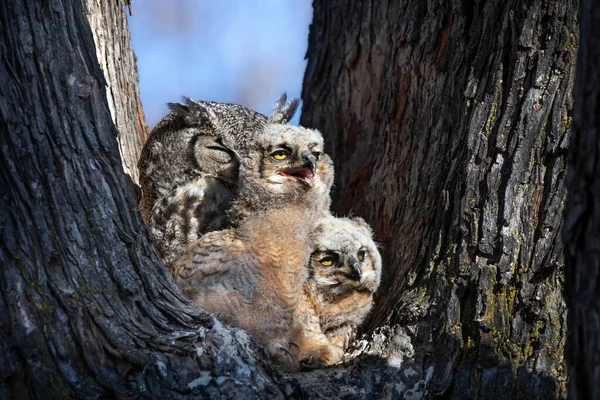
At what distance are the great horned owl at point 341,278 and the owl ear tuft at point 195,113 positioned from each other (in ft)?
2.68

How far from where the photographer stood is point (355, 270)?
361cm

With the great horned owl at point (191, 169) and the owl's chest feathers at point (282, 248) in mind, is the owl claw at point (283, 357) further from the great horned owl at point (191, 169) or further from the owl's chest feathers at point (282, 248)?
the great horned owl at point (191, 169)

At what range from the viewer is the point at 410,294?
119 inches

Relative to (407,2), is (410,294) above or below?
below

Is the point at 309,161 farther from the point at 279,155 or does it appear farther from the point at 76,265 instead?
the point at 76,265

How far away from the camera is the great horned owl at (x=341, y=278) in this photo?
3.59 meters

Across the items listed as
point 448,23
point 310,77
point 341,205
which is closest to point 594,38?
point 448,23

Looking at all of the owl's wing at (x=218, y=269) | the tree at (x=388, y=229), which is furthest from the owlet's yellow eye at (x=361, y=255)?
the owl's wing at (x=218, y=269)

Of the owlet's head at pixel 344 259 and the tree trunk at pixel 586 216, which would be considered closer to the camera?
the tree trunk at pixel 586 216

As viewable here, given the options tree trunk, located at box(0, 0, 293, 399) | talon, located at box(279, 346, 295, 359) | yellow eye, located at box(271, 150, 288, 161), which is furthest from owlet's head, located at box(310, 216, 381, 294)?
tree trunk, located at box(0, 0, 293, 399)

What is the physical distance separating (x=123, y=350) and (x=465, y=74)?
1.90 m

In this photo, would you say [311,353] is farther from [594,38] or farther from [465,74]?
[594,38]

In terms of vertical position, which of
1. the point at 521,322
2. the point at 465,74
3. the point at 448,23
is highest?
the point at 448,23

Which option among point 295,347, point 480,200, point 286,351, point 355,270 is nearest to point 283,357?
point 286,351
